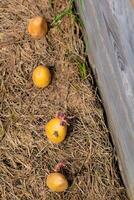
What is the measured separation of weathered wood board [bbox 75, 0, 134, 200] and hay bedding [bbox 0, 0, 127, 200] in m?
0.09

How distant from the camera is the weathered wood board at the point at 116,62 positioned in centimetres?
153

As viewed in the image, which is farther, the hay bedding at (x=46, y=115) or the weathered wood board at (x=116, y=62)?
the hay bedding at (x=46, y=115)

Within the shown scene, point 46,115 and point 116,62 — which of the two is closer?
point 116,62

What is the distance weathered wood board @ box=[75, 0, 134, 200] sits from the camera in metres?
1.53

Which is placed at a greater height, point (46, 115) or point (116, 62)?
point (116, 62)

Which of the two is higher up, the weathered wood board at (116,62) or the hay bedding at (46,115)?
the weathered wood board at (116,62)

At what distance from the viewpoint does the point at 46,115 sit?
2.35 metres

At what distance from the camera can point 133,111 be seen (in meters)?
1.64

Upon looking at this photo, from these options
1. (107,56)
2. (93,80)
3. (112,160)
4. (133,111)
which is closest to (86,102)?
(93,80)

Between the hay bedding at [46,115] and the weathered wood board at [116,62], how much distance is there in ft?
0.28

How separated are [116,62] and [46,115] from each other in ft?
2.19

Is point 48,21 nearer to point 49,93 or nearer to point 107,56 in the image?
point 49,93

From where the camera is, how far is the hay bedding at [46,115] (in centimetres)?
220

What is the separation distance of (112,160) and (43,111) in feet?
1.32
